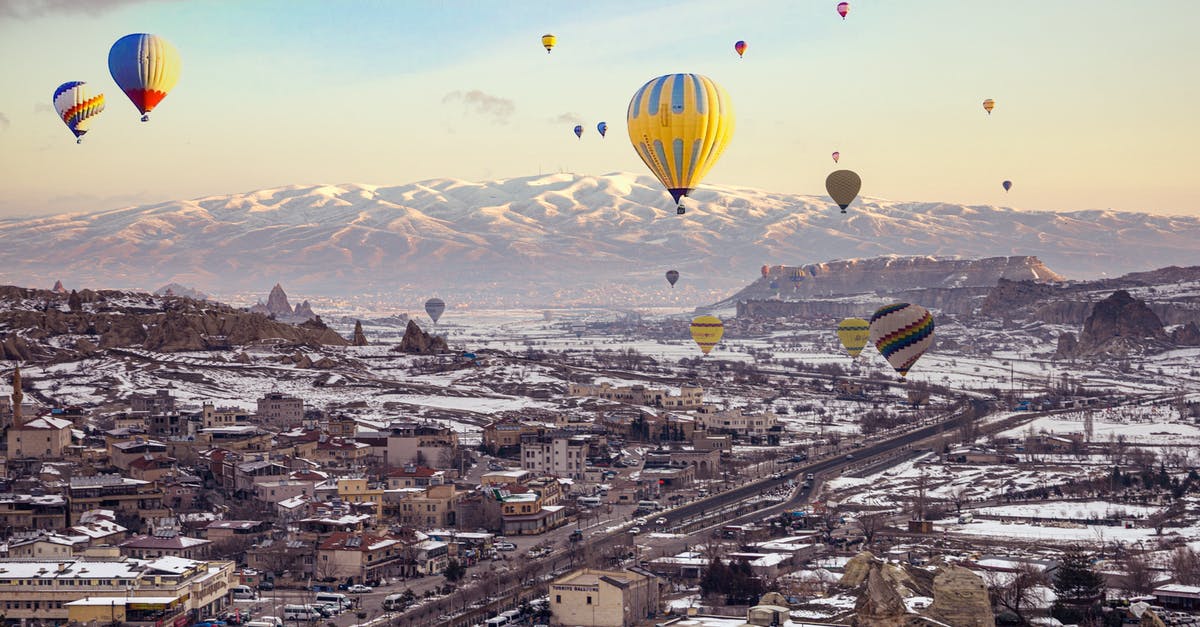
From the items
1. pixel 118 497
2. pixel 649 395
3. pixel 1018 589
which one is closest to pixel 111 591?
pixel 118 497

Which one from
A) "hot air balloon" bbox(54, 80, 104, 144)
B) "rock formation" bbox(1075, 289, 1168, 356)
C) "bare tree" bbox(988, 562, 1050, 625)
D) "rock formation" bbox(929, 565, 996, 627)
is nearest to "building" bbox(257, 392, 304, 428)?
"hot air balloon" bbox(54, 80, 104, 144)

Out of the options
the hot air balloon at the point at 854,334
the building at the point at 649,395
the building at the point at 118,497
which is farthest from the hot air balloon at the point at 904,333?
the building at the point at 118,497

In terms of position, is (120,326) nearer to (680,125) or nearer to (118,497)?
(118,497)

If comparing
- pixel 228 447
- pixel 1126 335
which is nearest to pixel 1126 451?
pixel 228 447

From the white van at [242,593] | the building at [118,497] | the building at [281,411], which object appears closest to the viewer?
the white van at [242,593]

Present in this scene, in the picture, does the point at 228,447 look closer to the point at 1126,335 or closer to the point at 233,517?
the point at 233,517

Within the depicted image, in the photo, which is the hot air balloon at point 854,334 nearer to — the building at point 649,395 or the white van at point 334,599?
the building at point 649,395
